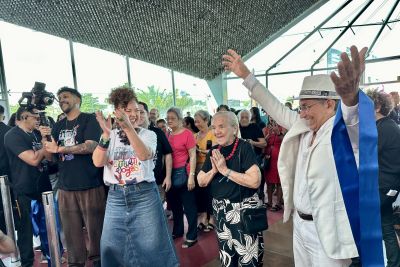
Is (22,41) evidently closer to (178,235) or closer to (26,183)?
(26,183)

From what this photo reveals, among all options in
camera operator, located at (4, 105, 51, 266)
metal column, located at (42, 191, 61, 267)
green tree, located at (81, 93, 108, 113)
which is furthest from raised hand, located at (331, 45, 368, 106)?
green tree, located at (81, 93, 108, 113)

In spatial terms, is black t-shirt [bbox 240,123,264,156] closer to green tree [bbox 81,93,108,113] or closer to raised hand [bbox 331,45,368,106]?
raised hand [bbox 331,45,368,106]

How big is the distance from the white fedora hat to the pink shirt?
1811 millimetres

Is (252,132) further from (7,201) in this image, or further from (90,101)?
(90,101)

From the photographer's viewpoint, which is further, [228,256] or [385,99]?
[385,99]

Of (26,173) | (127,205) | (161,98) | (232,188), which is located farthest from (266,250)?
(161,98)

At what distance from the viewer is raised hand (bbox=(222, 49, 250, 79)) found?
1551 millimetres

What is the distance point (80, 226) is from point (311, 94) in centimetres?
200

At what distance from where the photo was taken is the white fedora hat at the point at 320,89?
1.33 meters

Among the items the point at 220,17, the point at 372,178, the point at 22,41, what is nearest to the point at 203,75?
the point at 220,17

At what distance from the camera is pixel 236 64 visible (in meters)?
1.56

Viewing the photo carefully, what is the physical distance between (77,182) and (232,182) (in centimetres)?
123

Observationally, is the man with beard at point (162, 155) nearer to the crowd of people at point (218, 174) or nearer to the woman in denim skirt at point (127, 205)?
the crowd of people at point (218, 174)

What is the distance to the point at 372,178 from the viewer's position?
912 mm
